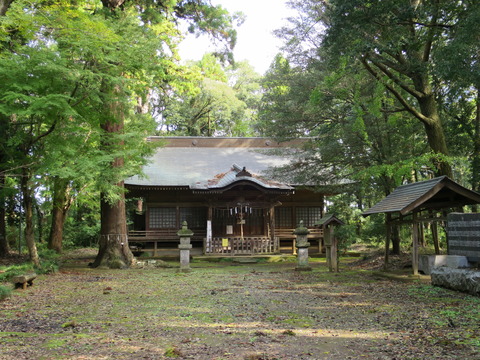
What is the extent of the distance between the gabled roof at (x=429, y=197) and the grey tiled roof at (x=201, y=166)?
309 inches

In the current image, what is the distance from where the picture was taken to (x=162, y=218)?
2061cm

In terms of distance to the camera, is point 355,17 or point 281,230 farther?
point 281,230

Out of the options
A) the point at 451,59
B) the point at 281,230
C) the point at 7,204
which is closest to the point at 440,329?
the point at 451,59

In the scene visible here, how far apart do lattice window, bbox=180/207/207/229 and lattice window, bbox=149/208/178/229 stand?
487mm

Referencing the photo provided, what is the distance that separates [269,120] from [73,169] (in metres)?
→ 9.71

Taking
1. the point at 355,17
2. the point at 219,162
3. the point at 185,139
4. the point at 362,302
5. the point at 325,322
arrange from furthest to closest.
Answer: the point at 185,139, the point at 219,162, the point at 355,17, the point at 362,302, the point at 325,322

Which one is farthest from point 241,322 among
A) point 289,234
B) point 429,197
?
point 289,234

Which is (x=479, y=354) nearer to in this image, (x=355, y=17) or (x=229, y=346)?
(x=229, y=346)

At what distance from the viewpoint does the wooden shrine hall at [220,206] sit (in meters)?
18.8

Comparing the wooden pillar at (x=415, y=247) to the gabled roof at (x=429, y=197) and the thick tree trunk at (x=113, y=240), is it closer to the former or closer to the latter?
the gabled roof at (x=429, y=197)

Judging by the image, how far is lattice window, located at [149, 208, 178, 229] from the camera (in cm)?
2047

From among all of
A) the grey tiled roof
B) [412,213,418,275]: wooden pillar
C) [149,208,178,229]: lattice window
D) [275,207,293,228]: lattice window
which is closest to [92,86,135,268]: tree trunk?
the grey tiled roof

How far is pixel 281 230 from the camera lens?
21094 millimetres

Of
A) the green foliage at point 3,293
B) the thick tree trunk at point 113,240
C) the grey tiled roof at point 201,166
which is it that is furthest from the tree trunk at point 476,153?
the green foliage at point 3,293
